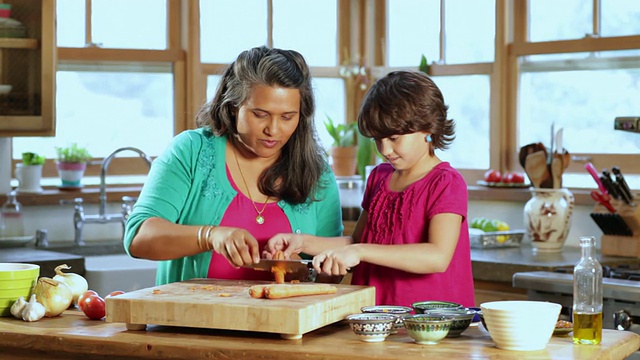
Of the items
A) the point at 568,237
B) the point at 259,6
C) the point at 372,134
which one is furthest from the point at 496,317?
the point at 259,6

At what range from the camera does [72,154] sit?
16.4 feet

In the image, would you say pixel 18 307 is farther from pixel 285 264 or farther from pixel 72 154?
pixel 72 154

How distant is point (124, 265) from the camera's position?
182 inches

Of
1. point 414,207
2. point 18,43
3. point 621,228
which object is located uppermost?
point 18,43

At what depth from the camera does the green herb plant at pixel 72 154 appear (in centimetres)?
499

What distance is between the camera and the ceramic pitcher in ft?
14.2

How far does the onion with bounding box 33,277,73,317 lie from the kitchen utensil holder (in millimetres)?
2491

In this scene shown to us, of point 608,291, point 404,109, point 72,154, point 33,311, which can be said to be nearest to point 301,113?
point 404,109

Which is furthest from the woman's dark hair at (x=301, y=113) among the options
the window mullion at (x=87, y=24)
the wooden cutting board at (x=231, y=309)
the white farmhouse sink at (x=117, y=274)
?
the window mullion at (x=87, y=24)

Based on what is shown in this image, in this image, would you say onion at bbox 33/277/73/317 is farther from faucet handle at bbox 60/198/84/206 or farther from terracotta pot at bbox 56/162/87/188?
terracotta pot at bbox 56/162/87/188

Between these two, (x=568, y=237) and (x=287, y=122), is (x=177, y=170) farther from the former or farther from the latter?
(x=568, y=237)

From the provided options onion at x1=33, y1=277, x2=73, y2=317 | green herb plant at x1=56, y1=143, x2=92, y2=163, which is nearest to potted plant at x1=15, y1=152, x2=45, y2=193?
green herb plant at x1=56, y1=143, x2=92, y2=163

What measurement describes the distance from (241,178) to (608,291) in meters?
1.41

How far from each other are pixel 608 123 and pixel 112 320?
3.09m
